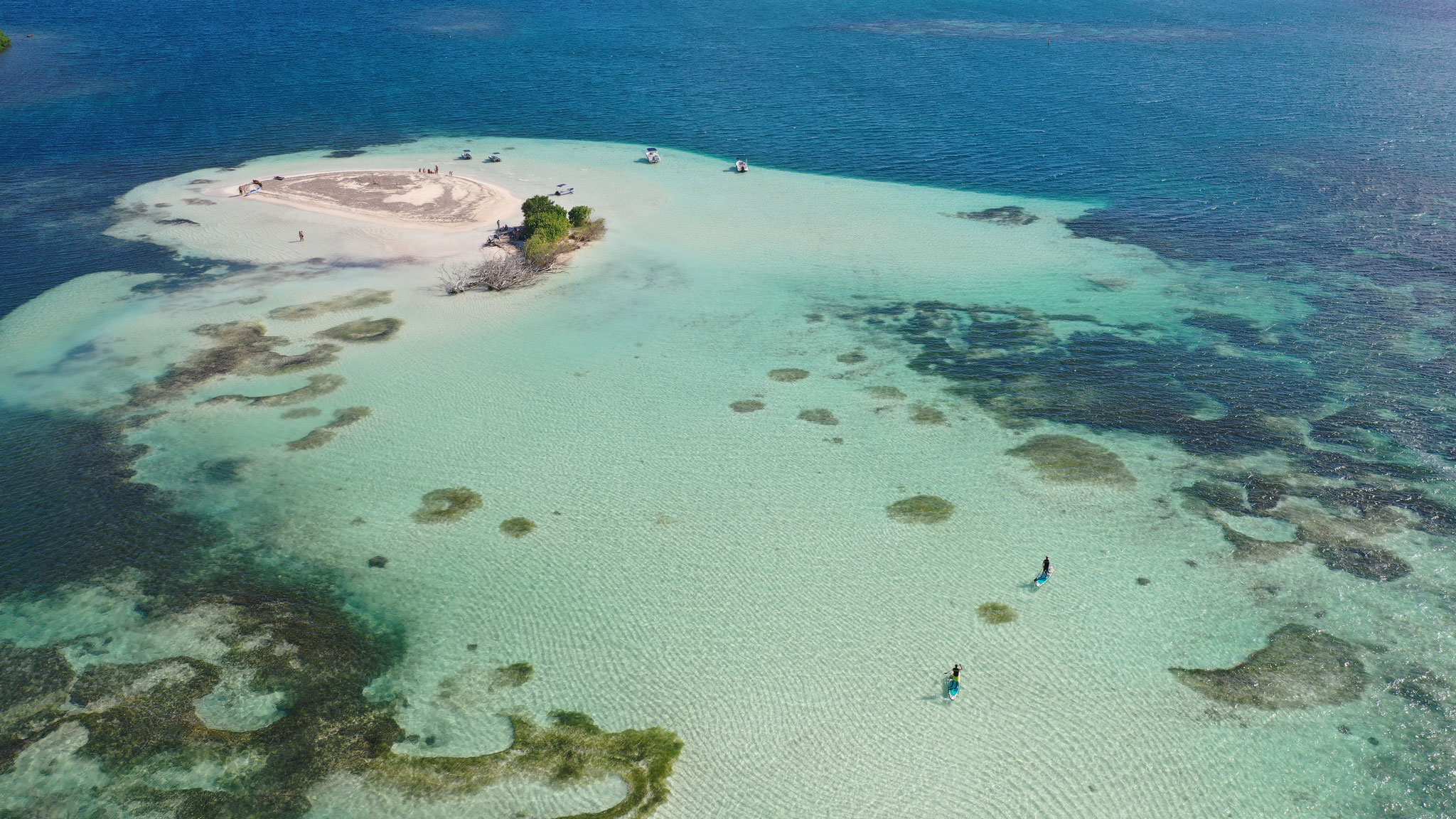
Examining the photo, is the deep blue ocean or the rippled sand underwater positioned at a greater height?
the deep blue ocean

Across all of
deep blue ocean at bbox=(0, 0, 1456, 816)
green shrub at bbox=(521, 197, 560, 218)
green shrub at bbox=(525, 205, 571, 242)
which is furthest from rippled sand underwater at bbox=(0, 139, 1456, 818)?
green shrub at bbox=(521, 197, 560, 218)

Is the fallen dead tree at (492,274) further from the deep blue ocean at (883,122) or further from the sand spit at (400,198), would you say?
the deep blue ocean at (883,122)

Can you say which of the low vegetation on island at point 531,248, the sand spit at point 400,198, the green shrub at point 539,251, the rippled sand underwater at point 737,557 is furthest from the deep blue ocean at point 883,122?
the green shrub at point 539,251

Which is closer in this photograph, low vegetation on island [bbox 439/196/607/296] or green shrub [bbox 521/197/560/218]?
low vegetation on island [bbox 439/196/607/296]

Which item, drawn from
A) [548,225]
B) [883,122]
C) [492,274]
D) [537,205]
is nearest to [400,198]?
[537,205]

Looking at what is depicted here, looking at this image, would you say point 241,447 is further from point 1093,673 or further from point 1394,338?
point 1394,338

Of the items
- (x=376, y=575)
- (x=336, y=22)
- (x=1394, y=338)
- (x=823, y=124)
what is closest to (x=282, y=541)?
(x=376, y=575)

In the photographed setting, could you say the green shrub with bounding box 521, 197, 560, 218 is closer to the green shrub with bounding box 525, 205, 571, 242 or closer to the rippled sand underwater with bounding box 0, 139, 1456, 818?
the green shrub with bounding box 525, 205, 571, 242

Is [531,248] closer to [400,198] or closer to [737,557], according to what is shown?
[400,198]
